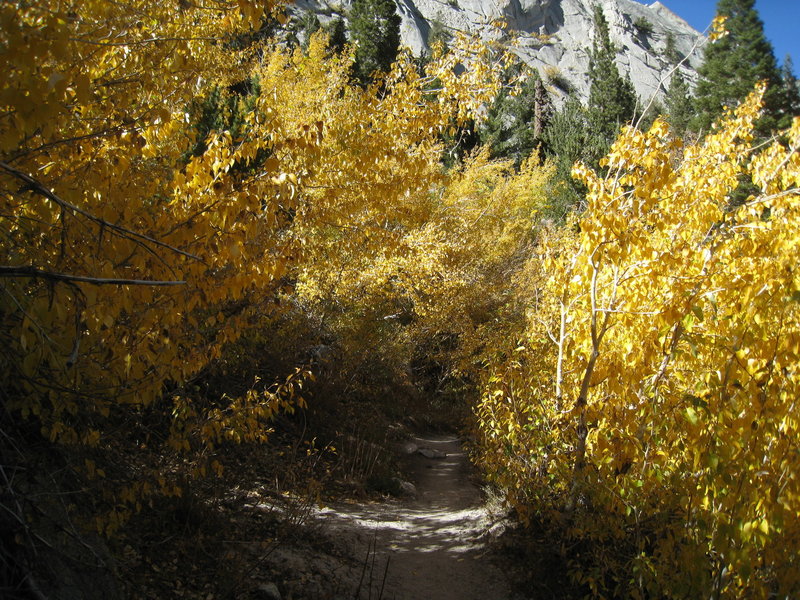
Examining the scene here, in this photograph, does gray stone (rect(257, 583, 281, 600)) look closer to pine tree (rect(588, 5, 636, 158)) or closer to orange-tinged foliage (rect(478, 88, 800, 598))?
orange-tinged foliage (rect(478, 88, 800, 598))

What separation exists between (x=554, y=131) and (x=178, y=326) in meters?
30.4

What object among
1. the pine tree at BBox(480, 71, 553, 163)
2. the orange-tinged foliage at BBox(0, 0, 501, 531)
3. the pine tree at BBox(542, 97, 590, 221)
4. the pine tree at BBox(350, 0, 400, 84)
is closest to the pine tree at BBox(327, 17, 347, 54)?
the pine tree at BBox(350, 0, 400, 84)

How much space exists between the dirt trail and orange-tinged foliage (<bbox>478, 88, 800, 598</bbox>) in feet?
3.03

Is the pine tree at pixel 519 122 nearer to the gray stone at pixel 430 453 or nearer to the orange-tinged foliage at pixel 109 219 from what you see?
the gray stone at pixel 430 453

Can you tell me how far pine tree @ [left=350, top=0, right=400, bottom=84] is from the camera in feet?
86.2

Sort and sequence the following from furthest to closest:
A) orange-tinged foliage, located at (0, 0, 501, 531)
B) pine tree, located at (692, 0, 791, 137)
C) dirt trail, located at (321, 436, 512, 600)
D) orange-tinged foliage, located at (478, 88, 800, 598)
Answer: pine tree, located at (692, 0, 791, 137) < dirt trail, located at (321, 436, 512, 600) < orange-tinged foliage, located at (478, 88, 800, 598) < orange-tinged foliage, located at (0, 0, 501, 531)

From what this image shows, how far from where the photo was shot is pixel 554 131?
1169 inches

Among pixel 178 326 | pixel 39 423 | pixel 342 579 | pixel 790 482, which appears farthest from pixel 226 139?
pixel 342 579

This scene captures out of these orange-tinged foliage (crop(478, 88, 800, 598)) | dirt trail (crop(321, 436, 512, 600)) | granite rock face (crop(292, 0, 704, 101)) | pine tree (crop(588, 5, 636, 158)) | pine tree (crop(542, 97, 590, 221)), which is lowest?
dirt trail (crop(321, 436, 512, 600))

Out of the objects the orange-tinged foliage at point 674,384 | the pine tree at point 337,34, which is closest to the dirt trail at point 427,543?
the orange-tinged foliage at point 674,384

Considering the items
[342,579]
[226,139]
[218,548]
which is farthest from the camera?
[342,579]

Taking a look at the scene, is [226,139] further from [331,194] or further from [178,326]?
[331,194]

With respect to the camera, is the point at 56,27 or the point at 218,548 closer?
the point at 56,27

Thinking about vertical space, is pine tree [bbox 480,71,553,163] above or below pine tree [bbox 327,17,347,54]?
below
